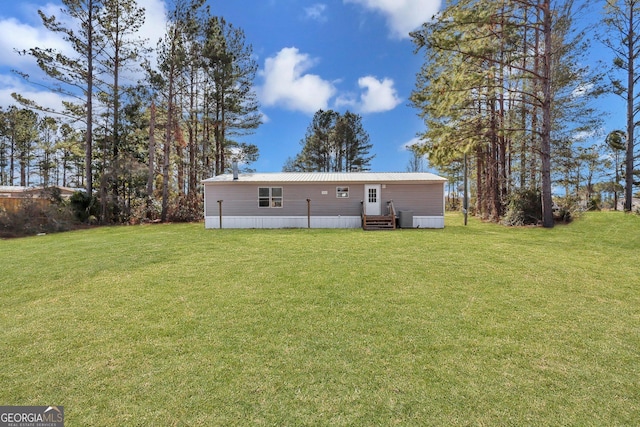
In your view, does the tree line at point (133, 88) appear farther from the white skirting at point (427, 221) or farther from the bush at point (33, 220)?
the white skirting at point (427, 221)

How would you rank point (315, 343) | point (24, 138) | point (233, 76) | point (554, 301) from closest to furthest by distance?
point (315, 343)
point (554, 301)
point (233, 76)
point (24, 138)

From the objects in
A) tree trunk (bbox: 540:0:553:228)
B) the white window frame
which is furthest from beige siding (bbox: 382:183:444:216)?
the white window frame

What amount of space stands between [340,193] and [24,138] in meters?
33.5

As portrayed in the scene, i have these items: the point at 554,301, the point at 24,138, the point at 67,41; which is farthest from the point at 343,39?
the point at 24,138

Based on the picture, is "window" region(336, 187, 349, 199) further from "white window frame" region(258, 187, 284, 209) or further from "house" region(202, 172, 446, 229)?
"white window frame" region(258, 187, 284, 209)

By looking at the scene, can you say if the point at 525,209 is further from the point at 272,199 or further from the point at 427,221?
the point at 272,199

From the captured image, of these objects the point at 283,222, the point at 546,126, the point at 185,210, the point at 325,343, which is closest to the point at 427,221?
the point at 546,126

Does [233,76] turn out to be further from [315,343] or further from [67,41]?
[315,343]

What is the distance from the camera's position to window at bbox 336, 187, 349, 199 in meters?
12.7

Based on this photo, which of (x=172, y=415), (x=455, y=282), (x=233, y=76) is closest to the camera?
(x=172, y=415)

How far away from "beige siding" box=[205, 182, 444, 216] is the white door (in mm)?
206

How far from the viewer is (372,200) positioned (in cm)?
1262

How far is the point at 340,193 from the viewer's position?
1270 centimetres

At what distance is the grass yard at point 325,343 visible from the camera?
6.20 ft
